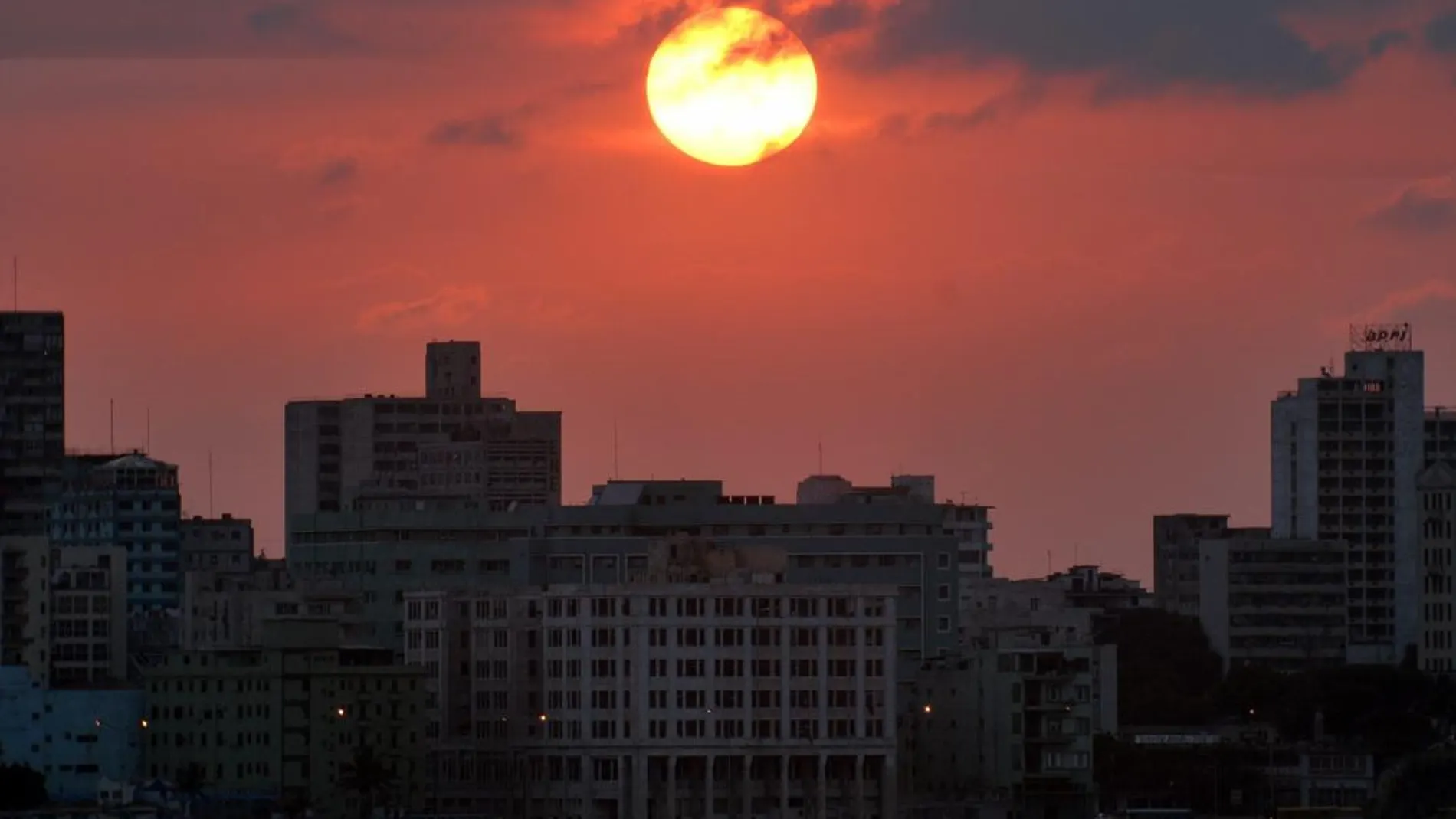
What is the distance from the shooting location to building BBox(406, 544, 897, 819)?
643 ft

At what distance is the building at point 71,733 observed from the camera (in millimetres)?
189750

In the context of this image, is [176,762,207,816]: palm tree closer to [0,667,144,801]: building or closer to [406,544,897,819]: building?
[0,667,144,801]: building

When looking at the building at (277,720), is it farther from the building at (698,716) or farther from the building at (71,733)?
the building at (698,716)

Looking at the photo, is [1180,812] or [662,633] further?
[662,633]

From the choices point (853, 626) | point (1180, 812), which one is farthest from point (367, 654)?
point (1180, 812)

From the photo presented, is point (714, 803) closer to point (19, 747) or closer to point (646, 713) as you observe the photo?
point (646, 713)

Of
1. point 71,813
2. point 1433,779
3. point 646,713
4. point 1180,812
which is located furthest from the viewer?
point 646,713

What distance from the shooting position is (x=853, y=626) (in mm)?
199875

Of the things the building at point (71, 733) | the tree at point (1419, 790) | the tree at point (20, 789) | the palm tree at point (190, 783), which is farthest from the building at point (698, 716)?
the tree at point (1419, 790)

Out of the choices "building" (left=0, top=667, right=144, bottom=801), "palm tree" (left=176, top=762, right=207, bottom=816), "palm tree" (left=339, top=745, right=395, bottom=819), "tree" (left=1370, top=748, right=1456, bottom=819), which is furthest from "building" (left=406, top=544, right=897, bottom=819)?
"tree" (left=1370, top=748, right=1456, bottom=819)

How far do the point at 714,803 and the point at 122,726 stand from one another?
27469mm

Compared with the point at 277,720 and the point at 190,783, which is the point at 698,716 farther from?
the point at 190,783

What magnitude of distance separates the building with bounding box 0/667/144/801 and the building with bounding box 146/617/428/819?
4.20ft

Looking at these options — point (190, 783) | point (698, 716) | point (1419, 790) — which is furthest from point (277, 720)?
point (1419, 790)
